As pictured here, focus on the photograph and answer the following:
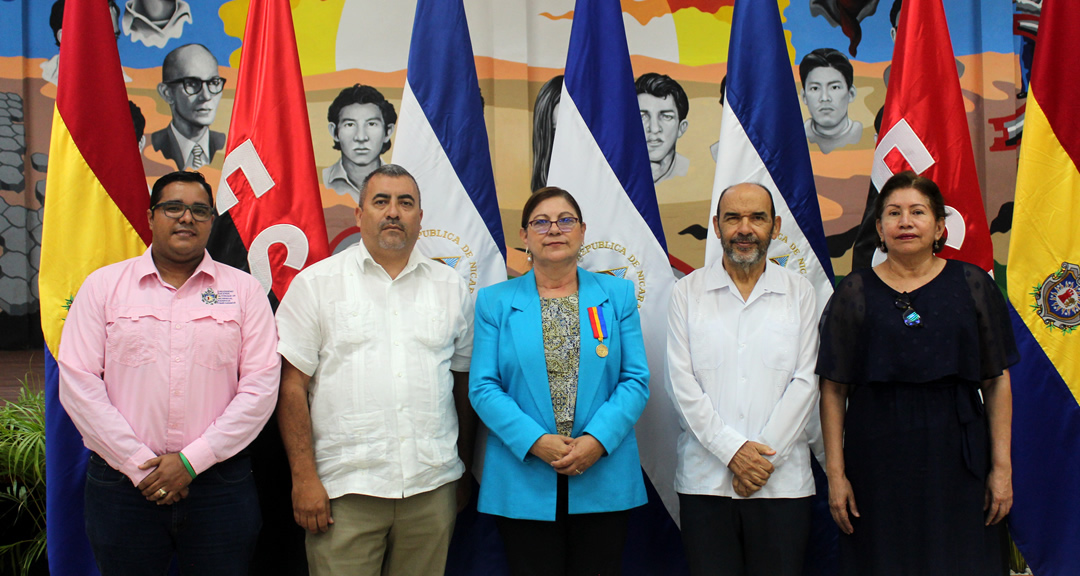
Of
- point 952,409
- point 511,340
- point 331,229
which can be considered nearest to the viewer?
point 952,409

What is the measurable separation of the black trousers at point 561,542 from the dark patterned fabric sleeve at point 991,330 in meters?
1.11

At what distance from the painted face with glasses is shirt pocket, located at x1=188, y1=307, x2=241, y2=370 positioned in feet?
2.96

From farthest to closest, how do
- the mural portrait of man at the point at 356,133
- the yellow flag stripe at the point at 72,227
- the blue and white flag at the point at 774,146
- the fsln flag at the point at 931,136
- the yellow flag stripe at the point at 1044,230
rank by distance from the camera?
1. the mural portrait of man at the point at 356,133
2. the blue and white flag at the point at 774,146
3. the fsln flag at the point at 931,136
4. the yellow flag stripe at the point at 1044,230
5. the yellow flag stripe at the point at 72,227

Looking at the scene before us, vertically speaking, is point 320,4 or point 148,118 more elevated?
point 320,4

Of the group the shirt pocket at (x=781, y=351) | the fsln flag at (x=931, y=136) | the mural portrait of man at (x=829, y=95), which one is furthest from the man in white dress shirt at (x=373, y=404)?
the mural portrait of man at (x=829, y=95)

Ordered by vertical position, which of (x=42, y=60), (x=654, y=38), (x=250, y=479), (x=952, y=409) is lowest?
(x=250, y=479)

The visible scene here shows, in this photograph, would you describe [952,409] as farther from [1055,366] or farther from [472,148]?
[472,148]

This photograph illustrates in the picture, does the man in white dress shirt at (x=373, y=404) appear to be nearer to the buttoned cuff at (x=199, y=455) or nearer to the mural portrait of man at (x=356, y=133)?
the buttoned cuff at (x=199, y=455)

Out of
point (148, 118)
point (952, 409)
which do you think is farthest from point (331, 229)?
point (952, 409)

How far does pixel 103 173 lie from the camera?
91.0 inches

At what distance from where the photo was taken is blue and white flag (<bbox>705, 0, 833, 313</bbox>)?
260cm

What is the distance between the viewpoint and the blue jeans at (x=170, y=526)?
180 centimetres

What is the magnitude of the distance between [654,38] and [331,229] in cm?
281

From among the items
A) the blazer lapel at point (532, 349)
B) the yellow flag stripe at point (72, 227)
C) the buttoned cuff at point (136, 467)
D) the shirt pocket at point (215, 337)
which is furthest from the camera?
the yellow flag stripe at point (72, 227)
